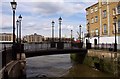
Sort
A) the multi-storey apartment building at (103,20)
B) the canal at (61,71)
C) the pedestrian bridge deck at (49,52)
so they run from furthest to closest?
1. the multi-storey apartment building at (103,20)
2. the pedestrian bridge deck at (49,52)
3. the canal at (61,71)

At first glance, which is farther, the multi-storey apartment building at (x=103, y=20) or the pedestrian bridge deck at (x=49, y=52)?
the multi-storey apartment building at (x=103, y=20)

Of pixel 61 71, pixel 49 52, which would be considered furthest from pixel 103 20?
pixel 61 71

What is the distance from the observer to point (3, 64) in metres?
13.7

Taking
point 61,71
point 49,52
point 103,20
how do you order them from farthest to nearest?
point 103,20
point 49,52
point 61,71

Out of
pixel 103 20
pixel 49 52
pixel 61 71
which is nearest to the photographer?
pixel 61 71

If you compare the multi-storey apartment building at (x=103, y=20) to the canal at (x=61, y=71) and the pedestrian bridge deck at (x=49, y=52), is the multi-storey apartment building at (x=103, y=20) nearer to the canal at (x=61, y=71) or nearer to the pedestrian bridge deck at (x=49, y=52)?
the pedestrian bridge deck at (x=49, y=52)

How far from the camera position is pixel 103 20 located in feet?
158

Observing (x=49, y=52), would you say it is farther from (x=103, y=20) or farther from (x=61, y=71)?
(x=103, y=20)

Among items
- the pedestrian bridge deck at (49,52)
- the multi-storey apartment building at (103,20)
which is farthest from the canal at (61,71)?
the multi-storey apartment building at (103,20)

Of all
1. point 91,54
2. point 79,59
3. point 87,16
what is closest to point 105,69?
point 91,54

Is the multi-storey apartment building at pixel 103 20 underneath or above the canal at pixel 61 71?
above

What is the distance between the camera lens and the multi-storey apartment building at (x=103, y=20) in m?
44.0

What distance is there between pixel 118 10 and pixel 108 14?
335 centimetres

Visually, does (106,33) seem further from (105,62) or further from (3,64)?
(3,64)
